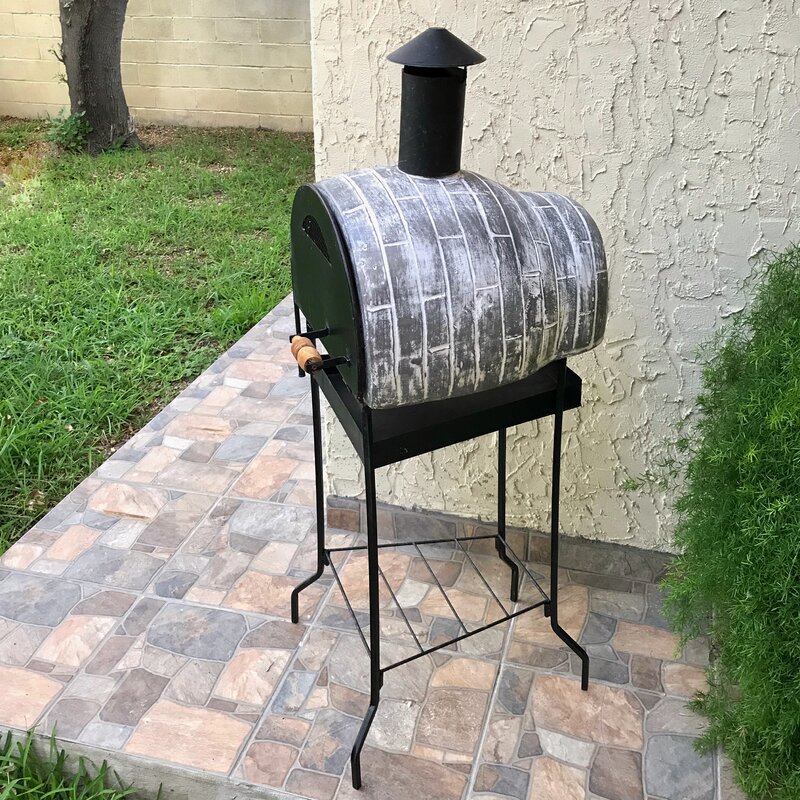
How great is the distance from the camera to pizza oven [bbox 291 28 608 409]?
4.88 ft

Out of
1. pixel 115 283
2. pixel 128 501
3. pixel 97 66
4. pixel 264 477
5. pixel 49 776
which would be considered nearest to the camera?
pixel 49 776

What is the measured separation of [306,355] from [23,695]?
121 centimetres

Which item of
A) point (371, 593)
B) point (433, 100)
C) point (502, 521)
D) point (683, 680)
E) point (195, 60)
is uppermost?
point (433, 100)

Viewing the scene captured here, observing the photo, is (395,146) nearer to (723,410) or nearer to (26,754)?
(723,410)

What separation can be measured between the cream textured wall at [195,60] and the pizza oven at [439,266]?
6324mm

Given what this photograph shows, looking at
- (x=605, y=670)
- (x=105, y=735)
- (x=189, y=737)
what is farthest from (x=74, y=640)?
(x=605, y=670)

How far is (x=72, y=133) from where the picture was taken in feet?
22.4

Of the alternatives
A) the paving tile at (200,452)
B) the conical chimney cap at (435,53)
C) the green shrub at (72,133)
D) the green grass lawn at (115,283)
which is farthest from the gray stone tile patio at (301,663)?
the green shrub at (72,133)

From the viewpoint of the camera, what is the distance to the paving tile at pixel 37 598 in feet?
7.82

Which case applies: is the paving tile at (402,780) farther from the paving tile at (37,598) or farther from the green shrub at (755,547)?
the paving tile at (37,598)

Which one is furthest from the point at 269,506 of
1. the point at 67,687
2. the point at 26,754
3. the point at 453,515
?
the point at 26,754

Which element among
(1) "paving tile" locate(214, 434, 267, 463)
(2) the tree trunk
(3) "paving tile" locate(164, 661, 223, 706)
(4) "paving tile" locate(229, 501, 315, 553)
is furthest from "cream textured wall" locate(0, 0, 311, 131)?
(3) "paving tile" locate(164, 661, 223, 706)

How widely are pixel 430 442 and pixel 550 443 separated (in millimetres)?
787

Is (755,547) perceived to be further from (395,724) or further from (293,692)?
(293,692)
